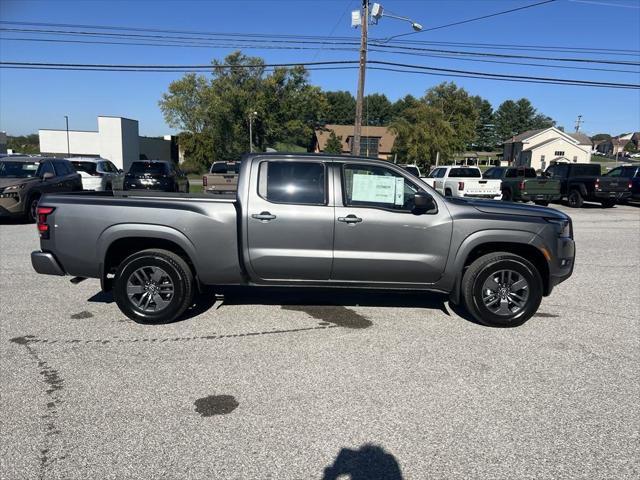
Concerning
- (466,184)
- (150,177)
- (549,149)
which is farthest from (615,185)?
(549,149)

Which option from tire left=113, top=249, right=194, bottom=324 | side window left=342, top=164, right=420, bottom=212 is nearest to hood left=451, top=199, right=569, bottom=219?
side window left=342, top=164, right=420, bottom=212

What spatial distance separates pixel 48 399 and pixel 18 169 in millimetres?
11515

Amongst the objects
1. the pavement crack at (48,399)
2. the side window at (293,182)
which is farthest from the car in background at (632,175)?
the pavement crack at (48,399)

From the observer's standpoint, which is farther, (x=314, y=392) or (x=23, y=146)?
(x=23, y=146)

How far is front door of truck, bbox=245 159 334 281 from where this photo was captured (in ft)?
16.5

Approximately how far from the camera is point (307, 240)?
16.6 feet

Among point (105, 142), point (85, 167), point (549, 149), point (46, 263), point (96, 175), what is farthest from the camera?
point (549, 149)

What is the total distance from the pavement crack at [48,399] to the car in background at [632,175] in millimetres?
22387

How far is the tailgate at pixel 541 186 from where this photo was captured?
66.4 ft

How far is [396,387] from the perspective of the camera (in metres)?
3.81

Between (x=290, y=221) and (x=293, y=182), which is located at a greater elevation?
(x=293, y=182)

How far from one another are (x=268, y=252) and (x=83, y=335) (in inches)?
82.2

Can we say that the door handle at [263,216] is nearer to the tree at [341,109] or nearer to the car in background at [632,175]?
the car in background at [632,175]

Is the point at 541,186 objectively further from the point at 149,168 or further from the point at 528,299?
the point at 528,299
